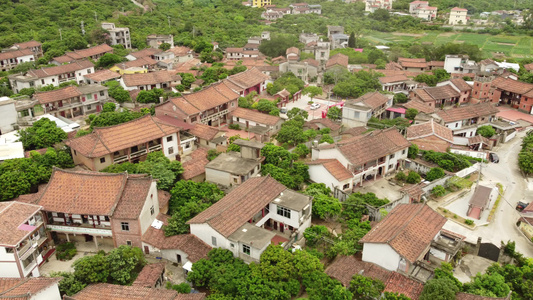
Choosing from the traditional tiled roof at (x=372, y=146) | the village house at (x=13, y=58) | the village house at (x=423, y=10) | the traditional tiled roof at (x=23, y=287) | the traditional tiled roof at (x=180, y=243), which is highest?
the village house at (x=423, y=10)

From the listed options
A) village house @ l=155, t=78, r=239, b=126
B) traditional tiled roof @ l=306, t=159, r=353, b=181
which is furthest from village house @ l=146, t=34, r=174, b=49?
traditional tiled roof @ l=306, t=159, r=353, b=181

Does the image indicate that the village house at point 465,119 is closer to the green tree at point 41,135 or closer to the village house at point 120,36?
the green tree at point 41,135

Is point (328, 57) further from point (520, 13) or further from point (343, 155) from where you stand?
point (520, 13)

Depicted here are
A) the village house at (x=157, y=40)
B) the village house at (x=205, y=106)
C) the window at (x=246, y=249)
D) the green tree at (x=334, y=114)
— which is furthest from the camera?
the village house at (x=157, y=40)

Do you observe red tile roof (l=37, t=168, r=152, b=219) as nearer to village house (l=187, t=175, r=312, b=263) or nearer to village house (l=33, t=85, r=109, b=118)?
village house (l=187, t=175, r=312, b=263)

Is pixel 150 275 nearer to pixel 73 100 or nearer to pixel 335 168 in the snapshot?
pixel 335 168

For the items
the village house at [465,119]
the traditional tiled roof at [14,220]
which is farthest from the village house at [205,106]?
the village house at [465,119]

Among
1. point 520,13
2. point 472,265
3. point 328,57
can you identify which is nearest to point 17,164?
point 472,265

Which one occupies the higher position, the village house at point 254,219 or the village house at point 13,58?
the village house at point 13,58
